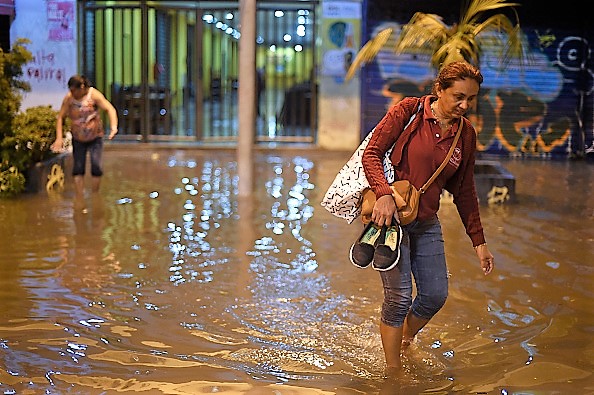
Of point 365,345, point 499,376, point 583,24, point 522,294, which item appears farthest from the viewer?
point 583,24

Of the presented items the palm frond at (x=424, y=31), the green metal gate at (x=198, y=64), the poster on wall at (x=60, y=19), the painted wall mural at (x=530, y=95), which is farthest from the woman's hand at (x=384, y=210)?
the poster on wall at (x=60, y=19)

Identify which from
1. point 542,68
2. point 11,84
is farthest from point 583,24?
point 11,84

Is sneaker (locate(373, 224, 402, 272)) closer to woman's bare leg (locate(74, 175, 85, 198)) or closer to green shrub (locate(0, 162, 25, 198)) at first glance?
woman's bare leg (locate(74, 175, 85, 198))

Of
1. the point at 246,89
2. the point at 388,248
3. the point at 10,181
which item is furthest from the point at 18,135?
the point at 388,248

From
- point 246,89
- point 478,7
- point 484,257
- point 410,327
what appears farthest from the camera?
point 246,89

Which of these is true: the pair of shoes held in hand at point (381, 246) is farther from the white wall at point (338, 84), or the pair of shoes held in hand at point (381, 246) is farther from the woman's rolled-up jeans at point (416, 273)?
the white wall at point (338, 84)

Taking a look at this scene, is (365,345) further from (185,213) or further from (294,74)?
(294,74)

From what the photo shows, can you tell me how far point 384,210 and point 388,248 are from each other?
20 cm

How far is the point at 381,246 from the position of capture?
4.30 m

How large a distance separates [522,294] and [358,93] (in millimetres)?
9797

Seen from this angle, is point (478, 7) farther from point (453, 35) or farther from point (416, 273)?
point (416, 273)

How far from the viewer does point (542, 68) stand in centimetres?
1577

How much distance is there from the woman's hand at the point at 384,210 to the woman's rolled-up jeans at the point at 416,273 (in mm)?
219

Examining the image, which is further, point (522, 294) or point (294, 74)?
point (294, 74)
